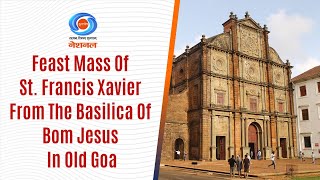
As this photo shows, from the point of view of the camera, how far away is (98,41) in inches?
170

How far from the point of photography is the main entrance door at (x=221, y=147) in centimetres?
3093

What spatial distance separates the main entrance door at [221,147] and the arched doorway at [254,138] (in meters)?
3.99

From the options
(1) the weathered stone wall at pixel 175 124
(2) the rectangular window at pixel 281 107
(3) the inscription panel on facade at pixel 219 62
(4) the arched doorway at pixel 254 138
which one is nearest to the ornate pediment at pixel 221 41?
(3) the inscription panel on facade at pixel 219 62

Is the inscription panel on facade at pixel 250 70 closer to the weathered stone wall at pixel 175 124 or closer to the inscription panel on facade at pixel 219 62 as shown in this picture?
the inscription panel on facade at pixel 219 62

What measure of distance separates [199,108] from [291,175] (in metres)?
13.1

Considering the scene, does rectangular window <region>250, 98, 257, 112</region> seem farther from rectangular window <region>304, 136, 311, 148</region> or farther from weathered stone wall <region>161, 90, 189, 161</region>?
rectangular window <region>304, 136, 311, 148</region>

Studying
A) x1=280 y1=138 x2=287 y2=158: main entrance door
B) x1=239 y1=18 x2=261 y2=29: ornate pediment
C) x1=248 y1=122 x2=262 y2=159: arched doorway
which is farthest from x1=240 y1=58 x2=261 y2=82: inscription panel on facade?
x1=280 y1=138 x2=287 y2=158: main entrance door

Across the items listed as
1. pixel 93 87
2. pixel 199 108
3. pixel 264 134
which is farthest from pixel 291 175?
pixel 93 87

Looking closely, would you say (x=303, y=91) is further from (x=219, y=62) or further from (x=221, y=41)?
(x=221, y=41)

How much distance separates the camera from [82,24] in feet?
14.0

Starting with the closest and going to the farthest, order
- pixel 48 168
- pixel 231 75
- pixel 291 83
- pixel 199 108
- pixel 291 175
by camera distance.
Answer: pixel 48 168, pixel 291 175, pixel 199 108, pixel 231 75, pixel 291 83

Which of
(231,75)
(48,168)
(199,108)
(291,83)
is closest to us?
(48,168)

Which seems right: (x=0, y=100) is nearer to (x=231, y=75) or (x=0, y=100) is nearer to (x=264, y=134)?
(x=231, y=75)

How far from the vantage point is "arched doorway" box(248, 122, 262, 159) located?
110 feet
